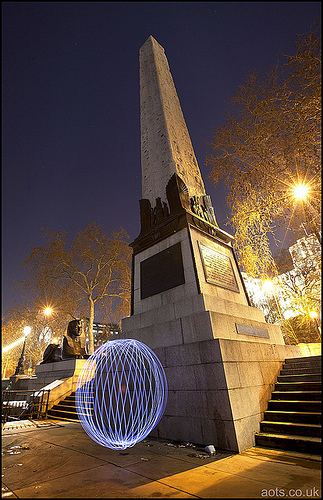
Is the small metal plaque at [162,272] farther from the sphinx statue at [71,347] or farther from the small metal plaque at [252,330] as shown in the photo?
the sphinx statue at [71,347]

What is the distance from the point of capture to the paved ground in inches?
135

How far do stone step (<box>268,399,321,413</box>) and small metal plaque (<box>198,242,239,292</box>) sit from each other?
3.45m

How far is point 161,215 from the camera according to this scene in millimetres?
10258

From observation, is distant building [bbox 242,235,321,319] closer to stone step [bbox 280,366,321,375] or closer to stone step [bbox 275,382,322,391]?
stone step [bbox 280,366,321,375]

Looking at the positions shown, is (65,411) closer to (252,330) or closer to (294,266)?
(252,330)

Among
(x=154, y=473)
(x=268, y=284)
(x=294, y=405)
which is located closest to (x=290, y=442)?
(x=294, y=405)

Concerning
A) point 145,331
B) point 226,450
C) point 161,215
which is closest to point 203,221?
point 161,215

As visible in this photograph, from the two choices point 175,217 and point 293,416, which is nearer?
point 293,416

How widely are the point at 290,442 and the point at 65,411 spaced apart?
9.80 m

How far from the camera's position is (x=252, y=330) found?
25.8 ft

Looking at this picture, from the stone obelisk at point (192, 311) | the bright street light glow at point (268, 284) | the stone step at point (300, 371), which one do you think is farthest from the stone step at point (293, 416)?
the bright street light glow at point (268, 284)

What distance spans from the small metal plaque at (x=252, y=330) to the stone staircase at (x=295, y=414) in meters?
1.20

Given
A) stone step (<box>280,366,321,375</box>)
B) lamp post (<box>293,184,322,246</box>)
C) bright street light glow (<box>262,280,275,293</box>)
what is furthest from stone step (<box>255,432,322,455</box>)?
bright street light glow (<box>262,280,275,293</box>)

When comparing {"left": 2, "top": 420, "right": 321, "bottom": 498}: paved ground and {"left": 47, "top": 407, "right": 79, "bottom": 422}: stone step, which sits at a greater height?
{"left": 2, "top": 420, "right": 321, "bottom": 498}: paved ground
